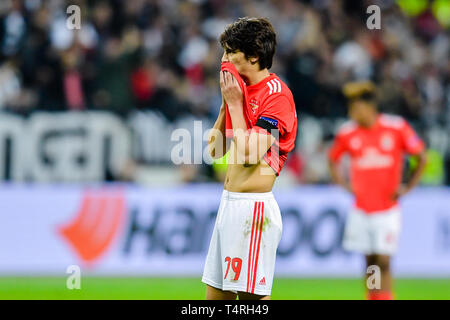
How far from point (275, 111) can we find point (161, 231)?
6321mm

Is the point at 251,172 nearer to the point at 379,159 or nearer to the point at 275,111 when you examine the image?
the point at 275,111

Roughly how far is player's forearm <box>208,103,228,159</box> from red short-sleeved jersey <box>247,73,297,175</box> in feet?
0.70

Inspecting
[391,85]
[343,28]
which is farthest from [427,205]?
[343,28]

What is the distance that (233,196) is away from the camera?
185 inches

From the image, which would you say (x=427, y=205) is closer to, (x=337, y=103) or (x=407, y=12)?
(x=337, y=103)

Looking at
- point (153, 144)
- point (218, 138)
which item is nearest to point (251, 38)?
point (218, 138)

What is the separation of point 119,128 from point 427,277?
15.5ft

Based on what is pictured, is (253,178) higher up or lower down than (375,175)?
lower down

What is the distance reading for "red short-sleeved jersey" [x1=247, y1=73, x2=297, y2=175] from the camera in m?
4.54

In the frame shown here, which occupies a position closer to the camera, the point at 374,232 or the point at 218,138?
the point at 218,138

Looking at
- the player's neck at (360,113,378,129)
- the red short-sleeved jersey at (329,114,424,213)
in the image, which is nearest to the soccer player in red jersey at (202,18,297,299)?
the red short-sleeved jersey at (329,114,424,213)

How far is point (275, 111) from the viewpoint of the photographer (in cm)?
454

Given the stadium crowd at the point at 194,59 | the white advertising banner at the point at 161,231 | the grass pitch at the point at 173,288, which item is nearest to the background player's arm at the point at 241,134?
the grass pitch at the point at 173,288

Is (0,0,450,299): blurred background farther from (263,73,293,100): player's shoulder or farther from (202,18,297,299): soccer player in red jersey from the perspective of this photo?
(263,73,293,100): player's shoulder
